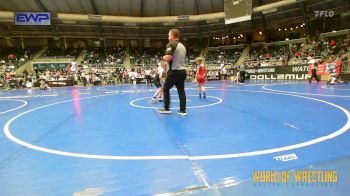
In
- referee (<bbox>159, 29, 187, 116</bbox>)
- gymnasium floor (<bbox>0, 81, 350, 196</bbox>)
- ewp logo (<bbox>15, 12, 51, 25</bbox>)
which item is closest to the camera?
gymnasium floor (<bbox>0, 81, 350, 196</bbox>)

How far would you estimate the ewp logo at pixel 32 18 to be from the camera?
27.2 metres

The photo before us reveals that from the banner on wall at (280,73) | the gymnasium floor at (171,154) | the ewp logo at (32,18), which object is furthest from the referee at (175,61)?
the ewp logo at (32,18)

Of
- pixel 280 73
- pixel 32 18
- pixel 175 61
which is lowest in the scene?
pixel 280 73

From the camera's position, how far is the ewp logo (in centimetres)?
2725

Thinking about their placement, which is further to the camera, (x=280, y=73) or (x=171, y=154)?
(x=280, y=73)

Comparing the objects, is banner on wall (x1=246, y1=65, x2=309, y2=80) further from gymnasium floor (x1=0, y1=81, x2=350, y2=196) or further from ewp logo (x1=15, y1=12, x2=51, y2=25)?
ewp logo (x1=15, y1=12, x2=51, y2=25)

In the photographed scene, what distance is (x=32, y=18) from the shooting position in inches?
1089

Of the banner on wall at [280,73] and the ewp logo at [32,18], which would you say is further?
the ewp logo at [32,18]

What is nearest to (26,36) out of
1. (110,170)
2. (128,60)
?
(128,60)

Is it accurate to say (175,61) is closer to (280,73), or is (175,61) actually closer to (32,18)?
(280,73)

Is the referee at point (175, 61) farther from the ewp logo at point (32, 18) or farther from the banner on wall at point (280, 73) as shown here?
the ewp logo at point (32, 18)

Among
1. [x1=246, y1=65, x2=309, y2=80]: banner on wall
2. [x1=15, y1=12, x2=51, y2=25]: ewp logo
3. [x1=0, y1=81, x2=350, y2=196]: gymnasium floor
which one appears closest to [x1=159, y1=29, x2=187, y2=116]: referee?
[x1=0, y1=81, x2=350, y2=196]: gymnasium floor

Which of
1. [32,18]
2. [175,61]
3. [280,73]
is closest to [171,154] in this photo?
[175,61]

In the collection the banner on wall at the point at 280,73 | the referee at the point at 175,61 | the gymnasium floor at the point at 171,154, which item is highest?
the referee at the point at 175,61
